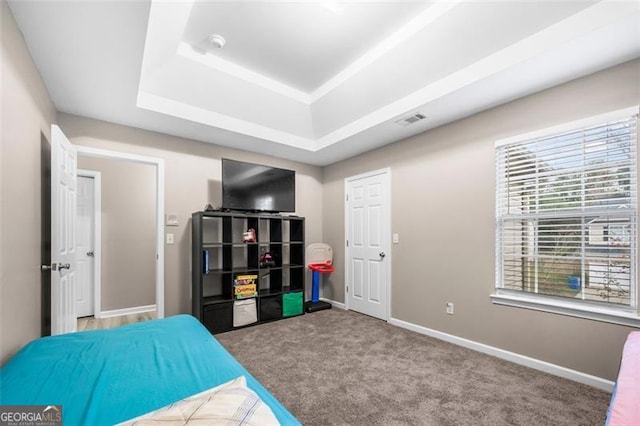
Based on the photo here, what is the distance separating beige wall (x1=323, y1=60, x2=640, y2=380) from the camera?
2227mm

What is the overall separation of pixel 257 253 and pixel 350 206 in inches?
64.5

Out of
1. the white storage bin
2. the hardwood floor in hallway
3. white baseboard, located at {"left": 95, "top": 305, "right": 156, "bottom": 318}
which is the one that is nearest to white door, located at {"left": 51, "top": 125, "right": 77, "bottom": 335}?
the hardwood floor in hallway

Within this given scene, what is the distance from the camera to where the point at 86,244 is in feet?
13.1

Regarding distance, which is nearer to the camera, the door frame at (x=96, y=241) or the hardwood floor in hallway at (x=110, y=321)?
the hardwood floor in hallway at (x=110, y=321)

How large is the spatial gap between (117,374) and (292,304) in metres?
2.86

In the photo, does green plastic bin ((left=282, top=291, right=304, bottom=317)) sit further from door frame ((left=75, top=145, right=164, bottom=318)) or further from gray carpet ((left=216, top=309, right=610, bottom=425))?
door frame ((left=75, top=145, right=164, bottom=318))

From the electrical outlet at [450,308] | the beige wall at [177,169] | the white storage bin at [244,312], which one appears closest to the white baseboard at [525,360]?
the electrical outlet at [450,308]

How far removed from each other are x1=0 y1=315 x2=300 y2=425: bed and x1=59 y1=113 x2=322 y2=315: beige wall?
65.4 inches

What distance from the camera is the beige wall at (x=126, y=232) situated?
409cm

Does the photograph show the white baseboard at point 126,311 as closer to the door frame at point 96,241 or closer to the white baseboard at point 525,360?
the door frame at point 96,241

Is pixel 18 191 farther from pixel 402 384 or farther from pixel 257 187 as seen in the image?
pixel 402 384

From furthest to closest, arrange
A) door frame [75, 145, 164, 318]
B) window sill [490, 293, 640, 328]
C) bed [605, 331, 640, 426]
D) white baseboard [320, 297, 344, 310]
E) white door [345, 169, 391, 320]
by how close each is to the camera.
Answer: white baseboard [320, 297, 344, 310] → white door [345, 169, 391, 320] → door frame [75, 145, 164, 318] → window sill [490, 293, 640, 328] → bed [605, 331, 640, 426]

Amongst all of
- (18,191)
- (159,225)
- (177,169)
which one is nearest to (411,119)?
(177,169)

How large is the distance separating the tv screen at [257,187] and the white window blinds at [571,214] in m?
2.71
